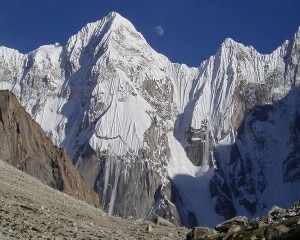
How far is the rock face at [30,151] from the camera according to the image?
156 m

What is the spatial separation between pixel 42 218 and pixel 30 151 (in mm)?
107343

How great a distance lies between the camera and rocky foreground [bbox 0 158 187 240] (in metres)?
54.7

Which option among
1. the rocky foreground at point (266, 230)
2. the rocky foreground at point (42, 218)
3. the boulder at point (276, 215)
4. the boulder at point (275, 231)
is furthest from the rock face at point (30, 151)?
the boulder at point (275, 231)

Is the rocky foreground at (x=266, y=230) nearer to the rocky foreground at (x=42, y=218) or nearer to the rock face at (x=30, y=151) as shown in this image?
the rocky foreground at (x=42, y=218)

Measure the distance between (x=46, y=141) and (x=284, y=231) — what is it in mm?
150146

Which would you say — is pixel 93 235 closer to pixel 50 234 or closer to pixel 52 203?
pixel 50 234

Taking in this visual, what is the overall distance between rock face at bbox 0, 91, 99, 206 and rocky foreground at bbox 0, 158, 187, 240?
209 ft

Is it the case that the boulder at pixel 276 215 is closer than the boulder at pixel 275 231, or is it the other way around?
the boulder at pixel 275 231

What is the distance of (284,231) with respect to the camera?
42031 mm

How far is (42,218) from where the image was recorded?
62.2m

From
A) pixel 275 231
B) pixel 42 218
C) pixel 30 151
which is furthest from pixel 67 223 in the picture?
pixel 30 151

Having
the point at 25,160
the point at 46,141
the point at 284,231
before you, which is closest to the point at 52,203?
the point at 284,231

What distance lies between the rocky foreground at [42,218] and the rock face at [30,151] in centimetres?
6362

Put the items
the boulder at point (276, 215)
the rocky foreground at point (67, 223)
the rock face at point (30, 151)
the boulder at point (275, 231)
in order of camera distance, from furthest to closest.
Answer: the rock face at point (30, 151), the boulder at point (276, 215), the rocky foreground at point (67, 223), the boulder at point (275, 231)
